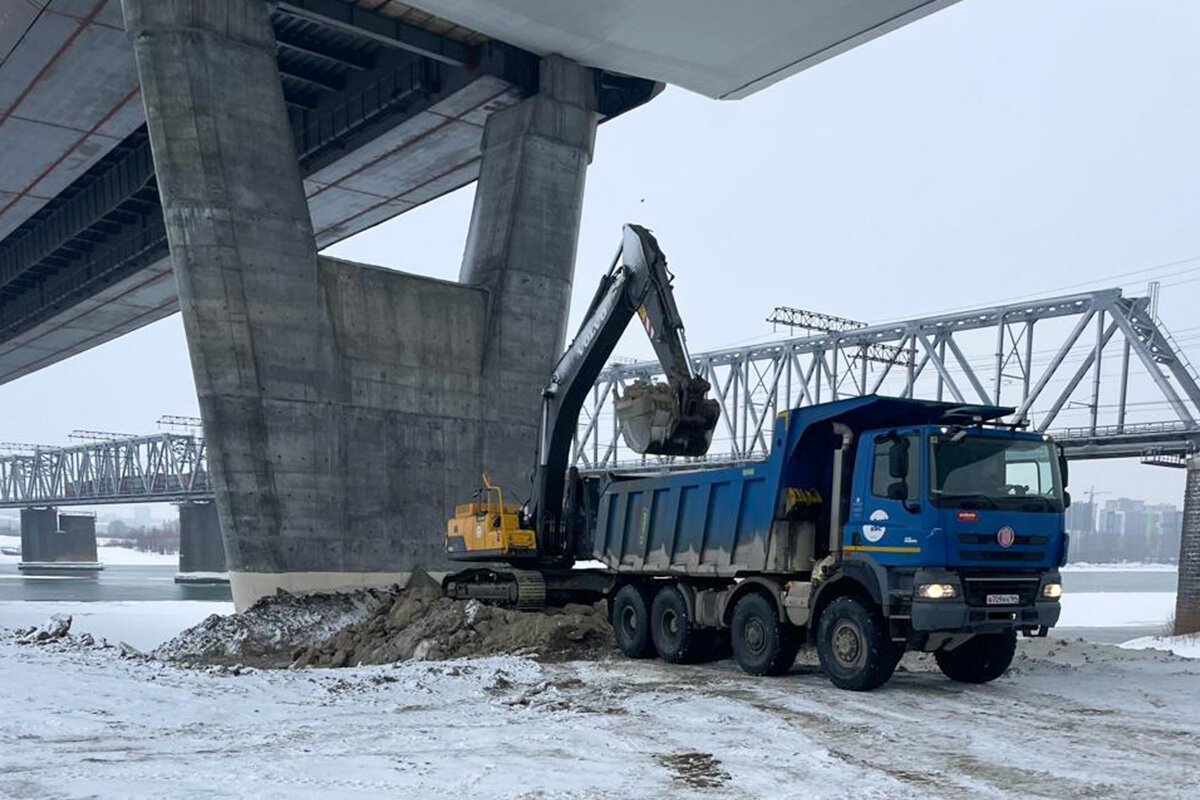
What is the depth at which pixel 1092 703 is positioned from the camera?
1198 cm

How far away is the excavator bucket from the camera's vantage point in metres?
15.1

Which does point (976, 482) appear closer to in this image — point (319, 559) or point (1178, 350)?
point (319, 559)

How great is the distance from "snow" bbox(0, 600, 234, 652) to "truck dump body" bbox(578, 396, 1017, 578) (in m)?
16.7

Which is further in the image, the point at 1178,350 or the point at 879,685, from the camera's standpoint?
the point at 1178,350

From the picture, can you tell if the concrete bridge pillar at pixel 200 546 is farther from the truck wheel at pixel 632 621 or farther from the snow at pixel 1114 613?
the truck wheel at pixel 632 621

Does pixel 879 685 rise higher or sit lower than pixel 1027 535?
lower

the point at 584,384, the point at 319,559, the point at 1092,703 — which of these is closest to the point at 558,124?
the point at 584,384

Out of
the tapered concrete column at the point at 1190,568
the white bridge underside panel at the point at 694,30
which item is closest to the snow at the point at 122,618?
the white bridge underside panel at the point at 694,30

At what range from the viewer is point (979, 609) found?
37.7ft

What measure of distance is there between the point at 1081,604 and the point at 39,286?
59.1 metres

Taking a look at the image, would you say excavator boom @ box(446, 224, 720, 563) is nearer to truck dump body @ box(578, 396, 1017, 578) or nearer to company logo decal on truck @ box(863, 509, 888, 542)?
truck dump body @ box(578, 396, 1017, 578)

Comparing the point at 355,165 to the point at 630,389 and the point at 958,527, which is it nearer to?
the point at 630,389

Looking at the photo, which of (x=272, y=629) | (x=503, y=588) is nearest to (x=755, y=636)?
(x=503, y=588)

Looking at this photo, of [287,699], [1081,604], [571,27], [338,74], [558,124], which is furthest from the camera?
[1081,604]
